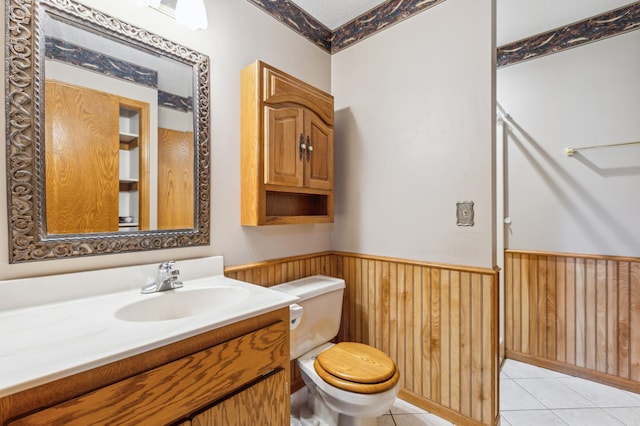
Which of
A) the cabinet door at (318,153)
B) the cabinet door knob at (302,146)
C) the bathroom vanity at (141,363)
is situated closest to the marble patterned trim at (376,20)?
the cabinet door at (318,153)

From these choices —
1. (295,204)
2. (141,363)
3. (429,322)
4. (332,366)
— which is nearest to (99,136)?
(141,363)

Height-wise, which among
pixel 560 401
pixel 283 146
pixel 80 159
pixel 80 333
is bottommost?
pixel 560 401

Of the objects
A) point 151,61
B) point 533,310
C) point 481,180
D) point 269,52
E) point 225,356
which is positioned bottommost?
point 533,310

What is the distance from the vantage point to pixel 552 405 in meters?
1.68

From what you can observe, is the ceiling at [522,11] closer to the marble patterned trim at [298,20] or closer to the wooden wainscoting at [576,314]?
the marble patterned trim at [298,20]

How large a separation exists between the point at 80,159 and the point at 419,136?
1.61 m

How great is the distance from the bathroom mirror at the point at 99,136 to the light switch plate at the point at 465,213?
51.7 inches

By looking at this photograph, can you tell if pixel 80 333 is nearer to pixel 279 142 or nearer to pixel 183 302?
pixel 183 302

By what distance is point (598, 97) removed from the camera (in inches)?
76.7

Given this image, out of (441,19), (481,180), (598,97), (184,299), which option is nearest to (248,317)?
(184,299)

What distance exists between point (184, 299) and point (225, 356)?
0.44 metres

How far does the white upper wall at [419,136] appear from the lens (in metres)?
1.48

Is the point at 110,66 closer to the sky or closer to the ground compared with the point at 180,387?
closer to the sky

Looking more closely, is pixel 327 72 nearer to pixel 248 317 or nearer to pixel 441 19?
pixel 441 19
